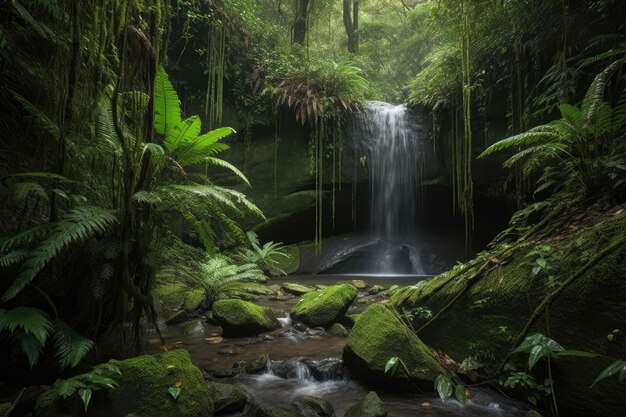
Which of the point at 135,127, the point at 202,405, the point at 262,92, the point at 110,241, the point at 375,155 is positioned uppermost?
the point at 262,92

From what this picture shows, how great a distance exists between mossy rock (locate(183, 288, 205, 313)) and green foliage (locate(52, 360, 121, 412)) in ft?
10.1

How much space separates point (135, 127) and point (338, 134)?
6990 millimetres

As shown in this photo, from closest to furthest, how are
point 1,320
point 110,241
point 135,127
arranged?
1. point 1,320
2. point 110,241
3. point 135,127

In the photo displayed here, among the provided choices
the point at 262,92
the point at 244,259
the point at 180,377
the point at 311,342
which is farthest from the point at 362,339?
the point at 262,92

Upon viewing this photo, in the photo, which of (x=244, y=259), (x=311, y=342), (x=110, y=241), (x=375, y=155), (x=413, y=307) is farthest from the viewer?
(x=375, y=155)

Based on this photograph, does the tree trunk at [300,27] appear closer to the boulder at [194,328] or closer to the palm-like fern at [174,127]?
the palm-like fern at [174,127]

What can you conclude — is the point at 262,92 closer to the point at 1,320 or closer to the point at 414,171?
the point at 414,171

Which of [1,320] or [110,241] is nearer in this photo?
[1,320]

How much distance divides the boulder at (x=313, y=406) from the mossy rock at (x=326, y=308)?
1822mm

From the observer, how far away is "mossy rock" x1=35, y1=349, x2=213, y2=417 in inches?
76.6

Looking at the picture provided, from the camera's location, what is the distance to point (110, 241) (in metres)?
2.47

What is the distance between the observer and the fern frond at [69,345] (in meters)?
2.06

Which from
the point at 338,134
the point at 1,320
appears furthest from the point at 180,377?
the point at 338,134

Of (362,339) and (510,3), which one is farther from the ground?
(510,3)
